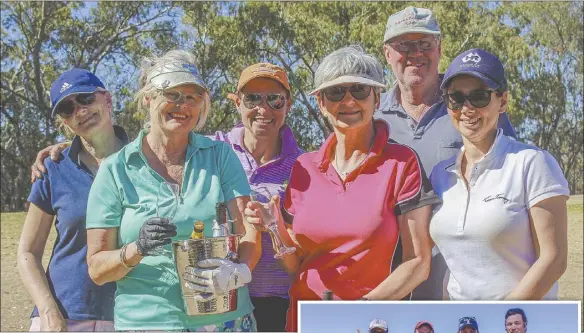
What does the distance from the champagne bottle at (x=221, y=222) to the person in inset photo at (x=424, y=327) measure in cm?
73

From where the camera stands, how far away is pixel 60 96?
2.96 m

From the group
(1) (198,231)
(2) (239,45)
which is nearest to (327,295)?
(1) (198,231)

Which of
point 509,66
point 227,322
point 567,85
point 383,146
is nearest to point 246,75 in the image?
point 383,146

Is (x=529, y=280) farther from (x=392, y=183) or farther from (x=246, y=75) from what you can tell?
(x=246, y=75)

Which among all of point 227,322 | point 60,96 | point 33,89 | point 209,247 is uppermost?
point 33,89

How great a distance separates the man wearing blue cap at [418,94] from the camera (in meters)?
2.94

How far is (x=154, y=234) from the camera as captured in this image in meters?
2.44

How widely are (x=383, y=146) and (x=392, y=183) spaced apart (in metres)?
0.16

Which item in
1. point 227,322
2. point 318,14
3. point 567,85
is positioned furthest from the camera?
point 567,85

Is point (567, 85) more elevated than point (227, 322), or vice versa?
point (567, 85)

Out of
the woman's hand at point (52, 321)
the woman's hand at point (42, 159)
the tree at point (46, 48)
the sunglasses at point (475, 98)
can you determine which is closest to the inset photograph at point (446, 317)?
the sunglasses at point (475, 98)

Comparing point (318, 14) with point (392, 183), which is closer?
point (392, 183)

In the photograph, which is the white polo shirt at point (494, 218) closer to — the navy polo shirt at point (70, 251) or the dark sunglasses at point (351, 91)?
the dark sunglasses at point (351, 91)

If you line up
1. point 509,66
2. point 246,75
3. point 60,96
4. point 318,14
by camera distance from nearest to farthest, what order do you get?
point 60,96
point 246,75
point 318,14
point 509,66
